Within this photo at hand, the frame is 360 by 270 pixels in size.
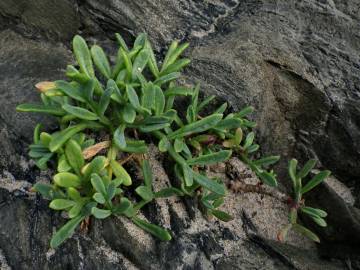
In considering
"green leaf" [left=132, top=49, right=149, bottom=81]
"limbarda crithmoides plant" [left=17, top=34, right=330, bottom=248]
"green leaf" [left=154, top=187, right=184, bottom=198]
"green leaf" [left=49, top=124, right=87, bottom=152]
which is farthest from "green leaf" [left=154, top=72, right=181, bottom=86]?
"green leaf" [left=154, top=187, right=184, bottom=198]

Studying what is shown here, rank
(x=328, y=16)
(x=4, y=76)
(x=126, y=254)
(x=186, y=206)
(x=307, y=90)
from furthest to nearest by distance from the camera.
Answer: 1. (x=328, y=16)
2. (x=307, y=90)
3. (x=4, y=76)
4. (x=186, y=206)
5. (x=126, y=254)

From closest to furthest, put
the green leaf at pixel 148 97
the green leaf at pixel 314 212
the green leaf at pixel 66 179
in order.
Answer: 1. the green leaf at pixel 66 179
2. the green leaf at pixel 148 97
3. the green leaf at pixel 314 212

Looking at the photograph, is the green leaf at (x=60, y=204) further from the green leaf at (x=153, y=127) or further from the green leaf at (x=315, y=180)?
the green leaf at (x=315, y=180)

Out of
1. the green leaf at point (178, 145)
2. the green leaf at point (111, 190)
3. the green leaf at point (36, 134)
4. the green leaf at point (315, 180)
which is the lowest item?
the green leaf at point (36, 134)

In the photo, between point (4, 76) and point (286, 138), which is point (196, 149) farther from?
point (4, 76)

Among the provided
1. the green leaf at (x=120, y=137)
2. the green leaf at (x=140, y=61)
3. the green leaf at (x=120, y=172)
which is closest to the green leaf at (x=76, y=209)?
the green leaf at (x=120, y=172)

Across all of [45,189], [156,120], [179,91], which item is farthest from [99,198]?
[179,91]

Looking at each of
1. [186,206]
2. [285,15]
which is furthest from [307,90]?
[186,206]

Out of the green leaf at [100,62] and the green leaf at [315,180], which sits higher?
the green leaf at [315,180]

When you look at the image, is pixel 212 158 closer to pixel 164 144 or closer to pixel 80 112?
pixel 164 144
